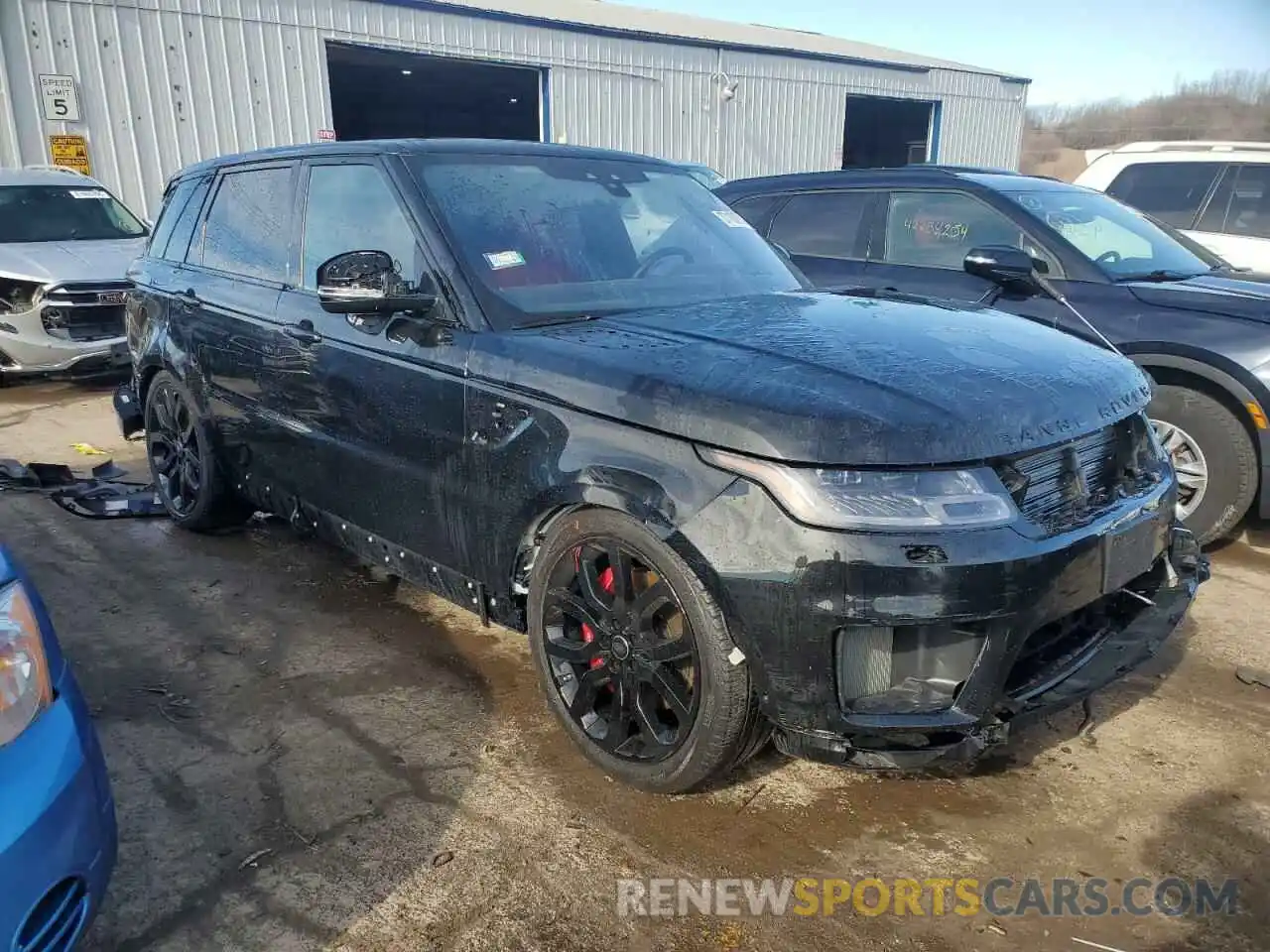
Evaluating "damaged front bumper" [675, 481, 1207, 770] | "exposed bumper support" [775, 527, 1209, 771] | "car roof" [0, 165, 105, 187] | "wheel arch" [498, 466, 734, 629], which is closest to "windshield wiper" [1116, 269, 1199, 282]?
"exposed bumper support" [775, 527, 1209, 771]

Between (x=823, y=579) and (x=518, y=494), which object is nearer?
(x=823, y=579)

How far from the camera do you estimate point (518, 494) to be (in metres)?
2.80

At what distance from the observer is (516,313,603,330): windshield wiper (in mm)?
2939

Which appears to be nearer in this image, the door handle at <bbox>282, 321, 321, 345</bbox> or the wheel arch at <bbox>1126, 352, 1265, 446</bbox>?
the door handle at <bbox>282, 321, 321, 345</bbox>

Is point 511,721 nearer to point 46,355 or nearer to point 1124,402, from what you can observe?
point 1124,402

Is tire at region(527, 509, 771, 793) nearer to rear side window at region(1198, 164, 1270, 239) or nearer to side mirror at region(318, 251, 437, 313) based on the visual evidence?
side mirror at region(318, 251, 437, 313)

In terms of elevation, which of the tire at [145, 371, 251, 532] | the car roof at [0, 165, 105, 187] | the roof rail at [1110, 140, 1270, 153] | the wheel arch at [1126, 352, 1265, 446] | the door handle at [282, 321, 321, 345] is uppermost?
the roof rail at [1110, 140, 1270, 153]

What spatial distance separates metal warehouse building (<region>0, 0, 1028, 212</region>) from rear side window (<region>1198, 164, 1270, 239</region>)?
10.5 metres

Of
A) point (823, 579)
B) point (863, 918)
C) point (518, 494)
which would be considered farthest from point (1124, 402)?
point (518, 494)

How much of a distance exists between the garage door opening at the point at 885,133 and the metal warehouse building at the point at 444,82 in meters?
0.15

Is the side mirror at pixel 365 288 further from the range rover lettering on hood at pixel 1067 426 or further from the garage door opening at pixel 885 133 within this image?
the garage door opening at pixel 885 133

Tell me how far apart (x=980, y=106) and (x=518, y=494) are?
22698mm

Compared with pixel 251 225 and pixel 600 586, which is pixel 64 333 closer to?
pixel 251 225

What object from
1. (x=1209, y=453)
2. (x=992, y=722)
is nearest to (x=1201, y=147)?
(x=1209, y=453)
